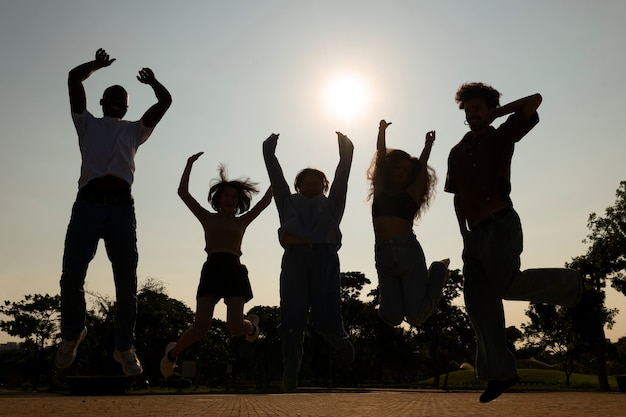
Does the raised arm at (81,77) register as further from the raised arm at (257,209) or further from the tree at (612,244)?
the tree at (612,244)

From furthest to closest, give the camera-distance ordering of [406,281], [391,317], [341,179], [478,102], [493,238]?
→ [341,179] < [406,281] < [391,317] < [478,102] < [493,238]

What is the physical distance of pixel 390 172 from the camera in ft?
22.6

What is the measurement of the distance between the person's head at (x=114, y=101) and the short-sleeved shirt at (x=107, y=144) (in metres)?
0.09

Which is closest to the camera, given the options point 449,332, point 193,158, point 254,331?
point 193,158

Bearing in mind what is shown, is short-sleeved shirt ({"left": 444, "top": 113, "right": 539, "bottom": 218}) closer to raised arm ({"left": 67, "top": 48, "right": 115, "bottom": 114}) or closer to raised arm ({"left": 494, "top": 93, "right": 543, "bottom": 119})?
raised arm ({"left": 494, "top": 93, "right": 543, "bottom": 119})

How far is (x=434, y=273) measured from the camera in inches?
263

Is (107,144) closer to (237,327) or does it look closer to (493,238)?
(237,327)

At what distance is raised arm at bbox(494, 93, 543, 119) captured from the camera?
19.0 feet

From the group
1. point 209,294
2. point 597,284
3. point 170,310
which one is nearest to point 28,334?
point 170,310

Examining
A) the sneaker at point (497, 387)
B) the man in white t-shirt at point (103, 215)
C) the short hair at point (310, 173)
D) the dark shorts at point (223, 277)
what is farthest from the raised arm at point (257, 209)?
the sneaker at point (497, 387)

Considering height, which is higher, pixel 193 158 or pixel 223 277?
pixel 193 158

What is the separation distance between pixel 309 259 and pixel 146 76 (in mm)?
2631

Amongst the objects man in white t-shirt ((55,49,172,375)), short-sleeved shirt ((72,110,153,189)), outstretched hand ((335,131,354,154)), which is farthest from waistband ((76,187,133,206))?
outstretched hand ((335,131,354,154))

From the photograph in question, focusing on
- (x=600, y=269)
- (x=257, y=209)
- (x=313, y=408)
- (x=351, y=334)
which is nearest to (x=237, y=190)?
(x=257, y=209)
